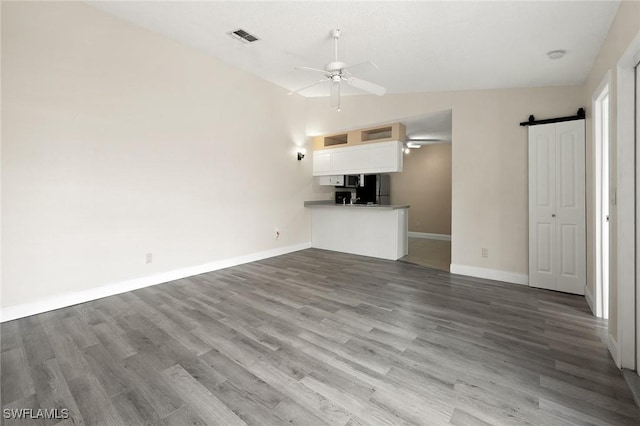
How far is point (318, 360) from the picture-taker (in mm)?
1935

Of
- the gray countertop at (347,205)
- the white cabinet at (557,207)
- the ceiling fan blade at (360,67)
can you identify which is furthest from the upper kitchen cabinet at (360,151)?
the ceiling fan blade at (360,67)

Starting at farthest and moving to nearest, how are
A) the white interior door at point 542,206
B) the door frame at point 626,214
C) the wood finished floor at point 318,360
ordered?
the white interior door at point 542,206
the door frame at point 626,214
the wood finished floor at point 318,360

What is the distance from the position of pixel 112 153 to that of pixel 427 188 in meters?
7.04

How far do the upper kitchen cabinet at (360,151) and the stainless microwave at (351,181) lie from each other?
46 centimetres

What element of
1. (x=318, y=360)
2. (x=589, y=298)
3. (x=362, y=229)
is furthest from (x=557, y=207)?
(x=318, y=360)

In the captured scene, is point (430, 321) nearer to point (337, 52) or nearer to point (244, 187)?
point (337, 52)

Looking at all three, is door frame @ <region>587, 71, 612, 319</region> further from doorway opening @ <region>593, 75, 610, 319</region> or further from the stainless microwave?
the stainless microwave

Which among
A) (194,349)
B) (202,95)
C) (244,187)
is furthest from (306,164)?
(194,349)

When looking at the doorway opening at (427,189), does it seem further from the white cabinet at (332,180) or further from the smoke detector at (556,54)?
the smoke detector at (556,54)

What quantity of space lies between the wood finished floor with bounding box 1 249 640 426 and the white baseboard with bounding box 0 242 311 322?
0.11 meters

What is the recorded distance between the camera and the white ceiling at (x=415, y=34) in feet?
7.76

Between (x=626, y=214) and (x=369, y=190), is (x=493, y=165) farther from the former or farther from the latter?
(x=369, y=190)

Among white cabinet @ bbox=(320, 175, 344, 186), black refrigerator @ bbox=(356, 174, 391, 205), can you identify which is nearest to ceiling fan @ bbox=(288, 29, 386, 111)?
white cabinet @ bbox=(320, 175, 344, 186)

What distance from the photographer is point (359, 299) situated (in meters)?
3.10
